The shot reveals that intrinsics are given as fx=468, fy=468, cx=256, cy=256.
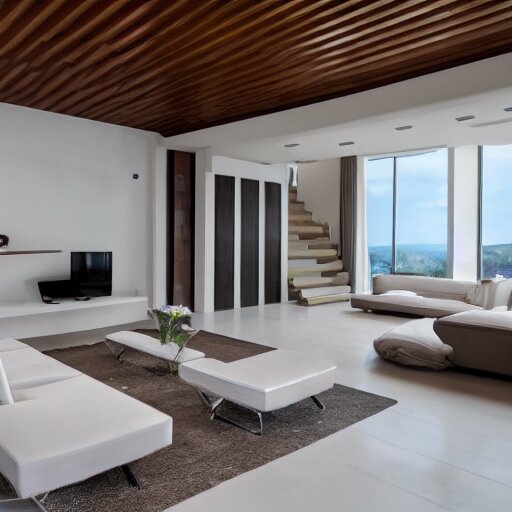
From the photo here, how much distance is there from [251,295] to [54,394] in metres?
5.90

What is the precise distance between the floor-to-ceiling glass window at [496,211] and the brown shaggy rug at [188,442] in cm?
582

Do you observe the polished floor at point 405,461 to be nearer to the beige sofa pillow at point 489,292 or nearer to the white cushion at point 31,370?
the white cushion at point 31,370

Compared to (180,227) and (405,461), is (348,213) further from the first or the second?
(405,461)

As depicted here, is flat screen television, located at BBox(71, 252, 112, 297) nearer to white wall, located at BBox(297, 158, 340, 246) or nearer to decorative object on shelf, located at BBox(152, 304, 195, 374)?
decorative object on shelf, located at BBox(152, 304, 195, 374)

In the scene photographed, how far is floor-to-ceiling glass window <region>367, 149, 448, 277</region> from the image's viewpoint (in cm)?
929

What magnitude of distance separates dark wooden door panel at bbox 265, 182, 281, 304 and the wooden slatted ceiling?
2927 mm

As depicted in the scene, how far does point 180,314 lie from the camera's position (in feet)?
13.1

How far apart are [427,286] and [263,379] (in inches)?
221

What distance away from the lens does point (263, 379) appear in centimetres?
298

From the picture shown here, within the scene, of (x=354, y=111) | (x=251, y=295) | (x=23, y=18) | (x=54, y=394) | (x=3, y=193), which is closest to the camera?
(x=54, y=394)

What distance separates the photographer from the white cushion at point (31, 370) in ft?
9.48

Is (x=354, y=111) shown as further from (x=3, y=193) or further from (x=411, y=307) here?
(x=3, y=193)

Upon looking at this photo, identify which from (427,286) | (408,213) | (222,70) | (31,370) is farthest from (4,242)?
(408,213)

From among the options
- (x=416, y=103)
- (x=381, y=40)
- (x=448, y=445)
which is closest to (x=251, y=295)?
(x=416, y=103)
